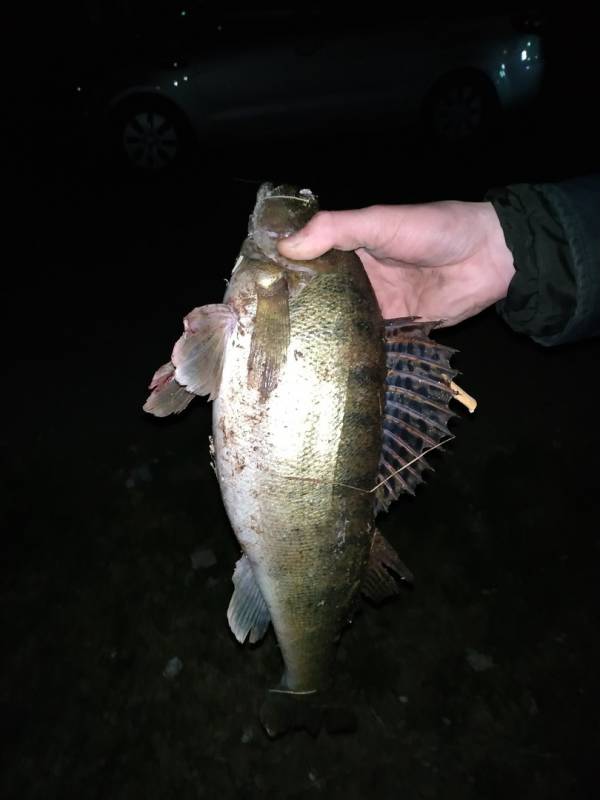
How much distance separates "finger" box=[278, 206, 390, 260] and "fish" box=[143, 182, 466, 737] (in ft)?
0.12

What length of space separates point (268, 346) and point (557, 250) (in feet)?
4.38

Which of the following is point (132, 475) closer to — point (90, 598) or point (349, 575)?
point (90, 598)

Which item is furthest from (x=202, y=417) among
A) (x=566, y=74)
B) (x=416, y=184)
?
(x=566, y=74)

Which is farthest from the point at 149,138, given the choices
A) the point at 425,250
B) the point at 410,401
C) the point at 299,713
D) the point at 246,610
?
the point at 299,713

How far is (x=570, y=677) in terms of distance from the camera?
2943 mm

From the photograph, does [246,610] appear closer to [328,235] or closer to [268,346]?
[268,346]

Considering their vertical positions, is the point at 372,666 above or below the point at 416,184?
below

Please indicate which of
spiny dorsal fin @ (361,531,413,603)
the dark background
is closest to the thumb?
spiny dorsal fin @ (361,531,413,603)

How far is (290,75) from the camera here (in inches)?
235

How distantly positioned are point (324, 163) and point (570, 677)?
17.7 ft

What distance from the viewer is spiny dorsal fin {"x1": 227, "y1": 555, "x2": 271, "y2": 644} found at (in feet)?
7.06

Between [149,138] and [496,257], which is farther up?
[149,138]

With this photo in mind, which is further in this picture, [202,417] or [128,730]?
[202,417]

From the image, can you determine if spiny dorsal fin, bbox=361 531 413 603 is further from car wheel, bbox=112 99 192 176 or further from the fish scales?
car wheel, bbox=112 99 192 176
